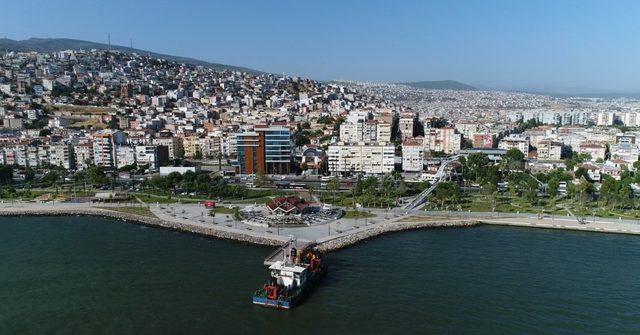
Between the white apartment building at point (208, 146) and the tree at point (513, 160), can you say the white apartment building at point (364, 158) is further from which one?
the white apartment building at point (208, 146)

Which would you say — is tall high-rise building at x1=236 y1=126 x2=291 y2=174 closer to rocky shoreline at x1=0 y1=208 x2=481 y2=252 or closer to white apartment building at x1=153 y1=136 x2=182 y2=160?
white apartment building at x1=153 y1=136 x2=182 y2=160

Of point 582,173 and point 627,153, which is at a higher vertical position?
point 627,153

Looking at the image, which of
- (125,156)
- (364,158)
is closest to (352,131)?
(364,158)

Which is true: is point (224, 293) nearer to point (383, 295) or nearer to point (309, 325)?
point (309, 325)

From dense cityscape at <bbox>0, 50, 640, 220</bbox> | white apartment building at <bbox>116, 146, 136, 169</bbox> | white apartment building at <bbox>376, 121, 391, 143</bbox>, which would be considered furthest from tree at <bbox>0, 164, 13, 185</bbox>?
white apartment building at <bbox>376, 121, 391, 143</bbox>

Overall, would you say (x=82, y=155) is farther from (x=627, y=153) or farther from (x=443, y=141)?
(x=627, y=153)

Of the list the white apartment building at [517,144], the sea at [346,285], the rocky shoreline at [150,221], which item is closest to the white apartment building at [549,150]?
the white apartment building at [517,144]

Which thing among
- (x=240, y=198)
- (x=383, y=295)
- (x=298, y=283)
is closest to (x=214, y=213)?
(x=240, y=198)
